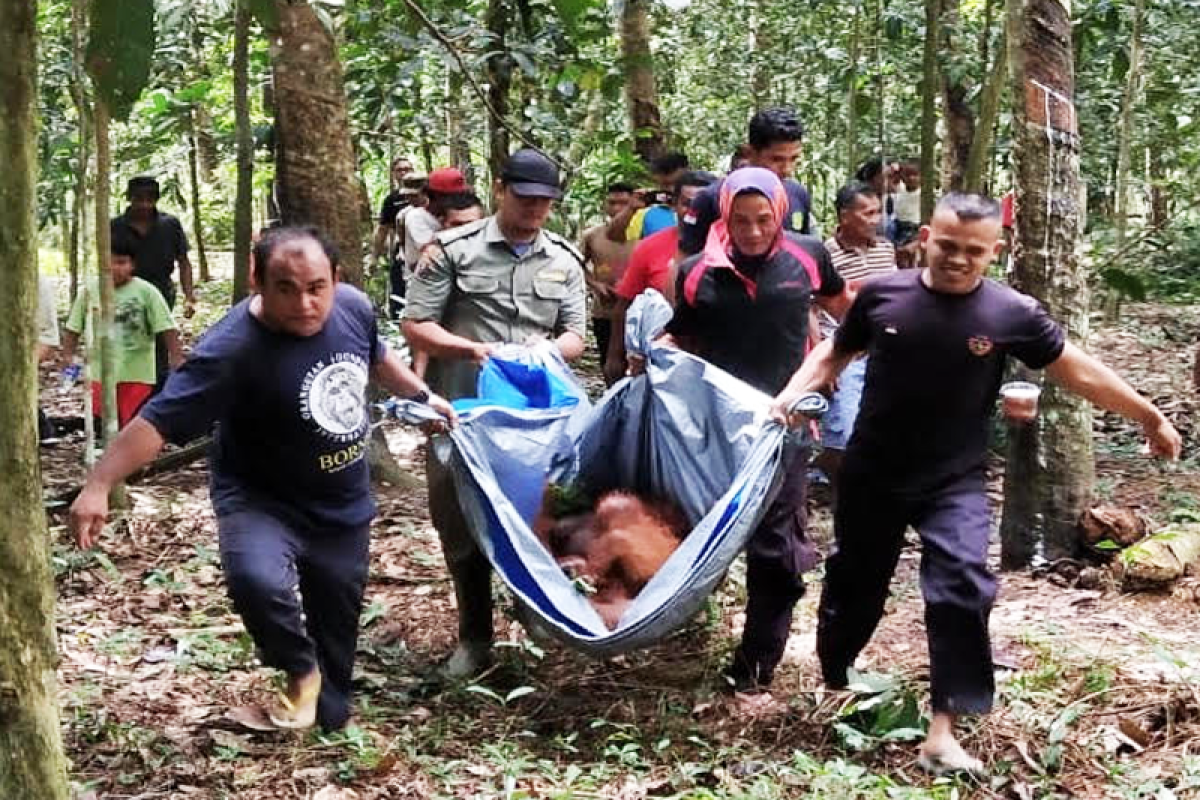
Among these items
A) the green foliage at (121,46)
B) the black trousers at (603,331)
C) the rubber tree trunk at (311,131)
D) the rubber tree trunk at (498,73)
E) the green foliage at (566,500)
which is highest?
the rubber tree trunk at (498,73)

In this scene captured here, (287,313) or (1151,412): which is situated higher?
(287,313)

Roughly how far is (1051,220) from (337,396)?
2.52m

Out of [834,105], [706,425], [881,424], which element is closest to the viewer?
[881,424]

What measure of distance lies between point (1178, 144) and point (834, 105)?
3787 mm

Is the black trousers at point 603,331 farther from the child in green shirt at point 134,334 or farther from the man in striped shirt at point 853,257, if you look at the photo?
the child in green shirt at point 134,334

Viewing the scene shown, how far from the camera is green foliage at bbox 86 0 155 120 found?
1512 millimetres

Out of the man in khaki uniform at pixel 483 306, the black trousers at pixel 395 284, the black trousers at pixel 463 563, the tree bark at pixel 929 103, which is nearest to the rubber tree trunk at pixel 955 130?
the tree bark at pixel 929 103

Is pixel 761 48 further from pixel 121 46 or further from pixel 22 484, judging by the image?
pixel 121 46

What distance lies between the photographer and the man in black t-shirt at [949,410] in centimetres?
331

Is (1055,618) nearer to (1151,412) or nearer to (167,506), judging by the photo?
(1151,412)

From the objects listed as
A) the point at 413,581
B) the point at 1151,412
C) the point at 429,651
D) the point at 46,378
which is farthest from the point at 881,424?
the point at 46,378

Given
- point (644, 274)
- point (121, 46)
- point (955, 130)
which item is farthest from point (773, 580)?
point (955, 130)

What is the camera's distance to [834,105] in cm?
1527

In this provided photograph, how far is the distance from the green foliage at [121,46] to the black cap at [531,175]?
255cm
